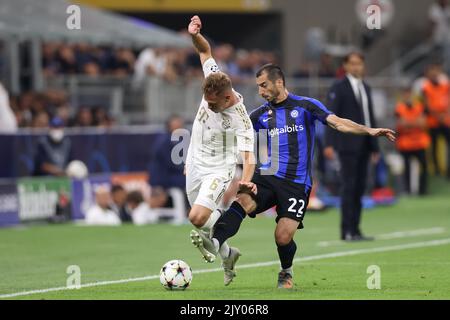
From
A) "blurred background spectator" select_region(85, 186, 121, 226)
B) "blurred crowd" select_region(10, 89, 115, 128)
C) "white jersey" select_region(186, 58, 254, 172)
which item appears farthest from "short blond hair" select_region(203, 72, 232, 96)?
"blurred crowd" select_region(10, 89, 115, 128)

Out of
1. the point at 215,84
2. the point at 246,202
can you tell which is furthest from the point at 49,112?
the point at 215,84

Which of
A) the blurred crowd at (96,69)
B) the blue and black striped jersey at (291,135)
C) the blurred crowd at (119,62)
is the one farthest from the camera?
the blurred crowd at (119,62)

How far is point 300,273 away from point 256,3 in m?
22.7

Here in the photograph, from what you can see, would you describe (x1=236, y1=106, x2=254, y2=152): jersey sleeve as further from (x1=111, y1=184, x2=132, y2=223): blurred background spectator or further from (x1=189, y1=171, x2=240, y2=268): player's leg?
(x1=111, y1=184, x2=132, y2=223): blurred background spectator

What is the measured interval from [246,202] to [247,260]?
3.06 m

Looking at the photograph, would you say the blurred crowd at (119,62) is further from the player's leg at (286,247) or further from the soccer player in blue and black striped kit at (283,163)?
the player's leg at (286,247)

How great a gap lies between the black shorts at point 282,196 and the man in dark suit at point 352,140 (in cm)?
514

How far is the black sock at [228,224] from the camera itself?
11000 millimetres

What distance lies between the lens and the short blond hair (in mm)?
10727

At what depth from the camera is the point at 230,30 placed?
36.4 meters

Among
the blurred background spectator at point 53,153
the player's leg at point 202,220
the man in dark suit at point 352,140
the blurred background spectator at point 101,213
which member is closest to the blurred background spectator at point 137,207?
the blurred background spectator at point 101,213

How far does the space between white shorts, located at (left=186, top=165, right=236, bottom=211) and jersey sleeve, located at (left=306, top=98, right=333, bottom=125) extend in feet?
3.14

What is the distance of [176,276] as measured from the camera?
10898 mm

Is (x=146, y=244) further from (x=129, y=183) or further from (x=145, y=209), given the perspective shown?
(x=129, y=183)
